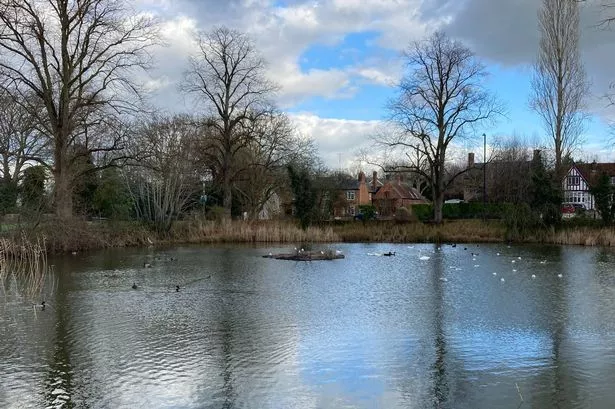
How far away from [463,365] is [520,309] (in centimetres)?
440

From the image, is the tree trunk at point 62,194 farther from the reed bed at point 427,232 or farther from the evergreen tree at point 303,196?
the reed bed at point 427,232

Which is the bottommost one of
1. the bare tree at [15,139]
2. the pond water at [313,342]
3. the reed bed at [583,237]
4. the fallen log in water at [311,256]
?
the pond water at [313,342]

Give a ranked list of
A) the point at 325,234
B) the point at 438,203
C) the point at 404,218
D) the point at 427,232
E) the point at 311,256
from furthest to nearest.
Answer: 1. the point at 438,203
2. the point at 404,218
3. the point at 427,232
4. the point at 325,234
5. the point at 311,256

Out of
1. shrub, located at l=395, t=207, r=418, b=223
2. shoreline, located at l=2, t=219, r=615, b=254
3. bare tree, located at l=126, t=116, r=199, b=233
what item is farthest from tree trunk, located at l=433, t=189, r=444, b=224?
bare tree, located at l=126, t=116, r=199, b=233

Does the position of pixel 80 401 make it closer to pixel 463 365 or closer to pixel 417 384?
pixel 417 384

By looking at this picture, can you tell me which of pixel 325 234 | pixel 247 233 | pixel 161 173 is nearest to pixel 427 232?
pixel 325 234

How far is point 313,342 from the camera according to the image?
27.2 feet

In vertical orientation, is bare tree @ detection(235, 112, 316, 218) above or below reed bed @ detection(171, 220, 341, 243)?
above

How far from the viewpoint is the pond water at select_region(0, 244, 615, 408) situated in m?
6.02

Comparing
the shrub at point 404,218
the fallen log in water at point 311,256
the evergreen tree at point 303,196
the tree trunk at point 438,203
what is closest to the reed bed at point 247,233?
the evergreen tree at point 303,196

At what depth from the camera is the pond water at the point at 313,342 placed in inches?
237

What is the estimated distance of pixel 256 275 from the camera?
1623 cm

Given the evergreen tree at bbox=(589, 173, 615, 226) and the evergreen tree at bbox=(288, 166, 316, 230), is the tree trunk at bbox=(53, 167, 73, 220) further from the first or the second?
the evergreen tree at bbox=(589, 173, 615, 226)

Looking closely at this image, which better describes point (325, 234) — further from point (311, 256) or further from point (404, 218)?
point (311, 256)
